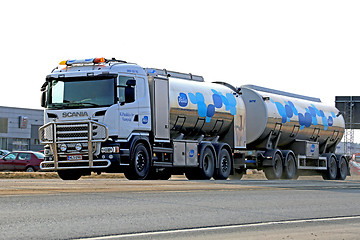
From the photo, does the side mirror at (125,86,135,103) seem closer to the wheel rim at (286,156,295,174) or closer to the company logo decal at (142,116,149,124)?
the company logo decal at (142,116,149,124)

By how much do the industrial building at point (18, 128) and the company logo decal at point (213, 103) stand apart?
61212 millimetres

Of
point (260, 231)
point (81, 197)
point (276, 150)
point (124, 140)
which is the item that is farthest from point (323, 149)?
point (260, 231)

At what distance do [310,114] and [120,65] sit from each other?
43.7 feet

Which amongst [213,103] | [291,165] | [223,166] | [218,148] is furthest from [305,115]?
[213,103]

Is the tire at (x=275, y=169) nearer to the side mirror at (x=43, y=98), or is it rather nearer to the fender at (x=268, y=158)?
the fender at (x=268, y=158)

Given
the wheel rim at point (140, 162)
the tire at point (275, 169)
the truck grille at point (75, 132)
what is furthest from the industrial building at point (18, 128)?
the wheel rim at point (140, 162)

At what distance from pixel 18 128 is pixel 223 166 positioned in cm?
6344

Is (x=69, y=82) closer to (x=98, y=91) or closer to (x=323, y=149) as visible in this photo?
(x=98, y=91)

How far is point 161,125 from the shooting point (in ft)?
79.5

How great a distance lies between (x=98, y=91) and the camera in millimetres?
22375

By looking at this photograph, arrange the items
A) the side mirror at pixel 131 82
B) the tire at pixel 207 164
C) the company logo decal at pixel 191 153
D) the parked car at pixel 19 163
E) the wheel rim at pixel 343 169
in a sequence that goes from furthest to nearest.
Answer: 1. the parked car at pixel 19 163
2. the wheel rim at pixel 343 169
3. the tire at pixel 207 164
4. the company logo decal at pixel 191 153
5. the side mirror at pixel 131 82

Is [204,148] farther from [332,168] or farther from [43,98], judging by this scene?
[332,168]

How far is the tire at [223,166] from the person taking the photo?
27.0 m

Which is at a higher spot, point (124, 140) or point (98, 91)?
point (98, 91)
